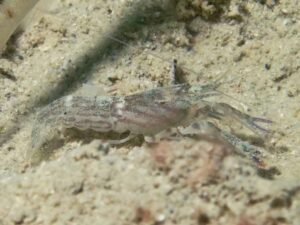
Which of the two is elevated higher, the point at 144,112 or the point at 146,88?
the point at 144,112

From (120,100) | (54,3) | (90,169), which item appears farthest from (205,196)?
(54,3)

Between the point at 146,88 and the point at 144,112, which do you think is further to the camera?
the point at 146,88

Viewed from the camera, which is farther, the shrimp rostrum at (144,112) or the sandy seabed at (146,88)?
the shrimp rostrum at (144,112)

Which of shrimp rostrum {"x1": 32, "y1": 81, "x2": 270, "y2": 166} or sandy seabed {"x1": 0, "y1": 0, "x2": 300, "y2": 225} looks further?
shrimp rostrum {"x1": 32, "y1": 81, "x2": 270, "y2": 166}

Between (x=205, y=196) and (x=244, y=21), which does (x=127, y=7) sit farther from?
(x=205, y=196)
